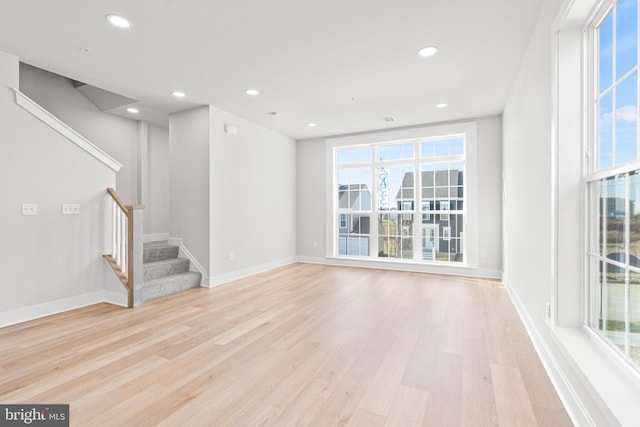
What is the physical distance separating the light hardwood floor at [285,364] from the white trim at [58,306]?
0.39 ft

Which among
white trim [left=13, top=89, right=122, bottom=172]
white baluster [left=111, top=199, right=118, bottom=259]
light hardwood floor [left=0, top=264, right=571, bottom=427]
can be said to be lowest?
light hardwood floor [left=0, top=264, right=571, bottom=427]

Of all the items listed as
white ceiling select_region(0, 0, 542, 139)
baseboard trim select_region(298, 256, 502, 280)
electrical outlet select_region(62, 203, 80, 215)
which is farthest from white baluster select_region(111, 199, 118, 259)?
baseboard trim select_region(298, 256, 502, 280)

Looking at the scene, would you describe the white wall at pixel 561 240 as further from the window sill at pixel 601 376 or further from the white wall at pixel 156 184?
the white wall at pixel 156 184

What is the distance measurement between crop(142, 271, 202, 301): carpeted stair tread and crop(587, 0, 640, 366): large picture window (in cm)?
432

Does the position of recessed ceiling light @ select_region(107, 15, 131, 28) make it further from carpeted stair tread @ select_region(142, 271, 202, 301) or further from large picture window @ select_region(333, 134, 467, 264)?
large picture window @ select_region(333, 134, 467, 264)

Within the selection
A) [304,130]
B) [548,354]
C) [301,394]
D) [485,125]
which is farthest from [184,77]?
[485,125]

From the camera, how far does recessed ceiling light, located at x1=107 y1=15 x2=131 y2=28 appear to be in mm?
2341

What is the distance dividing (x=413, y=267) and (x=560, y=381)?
3670 millimetres

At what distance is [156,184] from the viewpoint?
575 cm

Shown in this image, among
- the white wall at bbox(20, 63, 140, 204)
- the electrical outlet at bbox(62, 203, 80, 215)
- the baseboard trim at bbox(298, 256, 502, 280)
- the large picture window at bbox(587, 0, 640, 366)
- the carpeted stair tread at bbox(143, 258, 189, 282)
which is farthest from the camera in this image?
the baseboard trim at bbox(298, 256, 502, 280)

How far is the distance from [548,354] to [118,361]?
3.11 meters

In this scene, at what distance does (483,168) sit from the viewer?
4902mm

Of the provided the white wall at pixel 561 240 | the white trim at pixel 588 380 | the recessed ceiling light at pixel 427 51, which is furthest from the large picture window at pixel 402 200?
the white trim at pixel 588 380

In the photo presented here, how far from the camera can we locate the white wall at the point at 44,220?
113 inches
